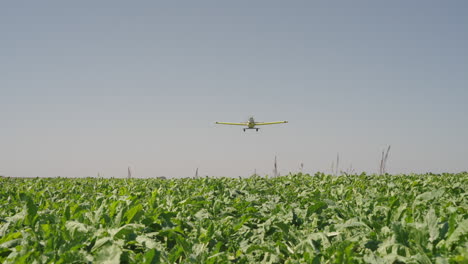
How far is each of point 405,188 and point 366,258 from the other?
230 inches

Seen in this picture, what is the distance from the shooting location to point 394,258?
310 cm

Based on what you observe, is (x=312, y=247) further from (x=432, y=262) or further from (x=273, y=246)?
(x=432, y=262)

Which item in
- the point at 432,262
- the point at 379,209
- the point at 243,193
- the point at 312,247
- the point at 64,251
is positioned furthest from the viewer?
the point at 243,193

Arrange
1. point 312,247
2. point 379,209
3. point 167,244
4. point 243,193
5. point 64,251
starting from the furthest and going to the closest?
1. point 243,193
2. point 379,209
3. point 167,244
4. point 312,247
5. point 64,251

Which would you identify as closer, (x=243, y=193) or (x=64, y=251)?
(x=64, y=251)

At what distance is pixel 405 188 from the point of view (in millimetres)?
8336

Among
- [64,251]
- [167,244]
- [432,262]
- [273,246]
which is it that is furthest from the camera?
[167,244]

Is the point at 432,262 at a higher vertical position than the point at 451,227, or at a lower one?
lower

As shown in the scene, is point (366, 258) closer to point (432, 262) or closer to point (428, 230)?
point (432, 262)

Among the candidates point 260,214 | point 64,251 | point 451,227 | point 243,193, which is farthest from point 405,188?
point 64,251

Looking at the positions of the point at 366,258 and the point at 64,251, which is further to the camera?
the point at 64,251

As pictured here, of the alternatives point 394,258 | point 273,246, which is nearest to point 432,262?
point 394,258

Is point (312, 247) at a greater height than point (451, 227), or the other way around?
point (451, 227)

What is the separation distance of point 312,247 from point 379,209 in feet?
5.55
